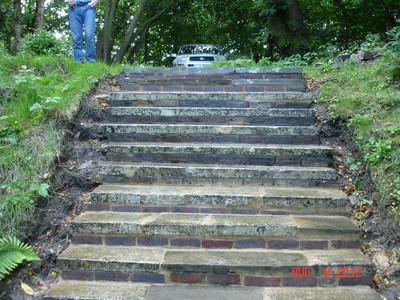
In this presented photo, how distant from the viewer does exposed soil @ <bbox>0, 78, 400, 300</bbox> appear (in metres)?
2.33

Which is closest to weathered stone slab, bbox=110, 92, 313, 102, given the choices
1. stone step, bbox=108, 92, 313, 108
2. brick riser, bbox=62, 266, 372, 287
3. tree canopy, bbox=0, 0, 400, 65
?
stone step, bbox=108, 92, 313, 108

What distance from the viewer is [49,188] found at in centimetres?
304

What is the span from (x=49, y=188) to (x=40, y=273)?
88cm

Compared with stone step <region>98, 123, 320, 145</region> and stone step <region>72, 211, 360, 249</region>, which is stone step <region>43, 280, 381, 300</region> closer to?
stone step <region>72, 211, 360, 249</region>

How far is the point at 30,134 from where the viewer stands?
3.28 metres

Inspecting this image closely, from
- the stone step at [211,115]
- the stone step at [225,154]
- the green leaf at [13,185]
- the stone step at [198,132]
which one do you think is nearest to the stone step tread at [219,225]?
the green leaf at [13,185]

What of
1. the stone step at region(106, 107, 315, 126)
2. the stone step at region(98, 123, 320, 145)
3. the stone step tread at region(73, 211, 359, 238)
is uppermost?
the stone step at region(106, 107, 315, 126)

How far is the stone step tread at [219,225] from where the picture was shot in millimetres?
2529

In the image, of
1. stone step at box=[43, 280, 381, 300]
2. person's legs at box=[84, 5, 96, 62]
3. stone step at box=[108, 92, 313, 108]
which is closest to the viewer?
stone step at box=[43, 280, 381, 300]

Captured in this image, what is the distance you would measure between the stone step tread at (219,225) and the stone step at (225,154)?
830 mm

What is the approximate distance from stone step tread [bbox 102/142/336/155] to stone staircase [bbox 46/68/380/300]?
12 millimetres

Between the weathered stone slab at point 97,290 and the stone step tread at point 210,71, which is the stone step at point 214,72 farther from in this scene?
the weathered stone slab at point 97,290

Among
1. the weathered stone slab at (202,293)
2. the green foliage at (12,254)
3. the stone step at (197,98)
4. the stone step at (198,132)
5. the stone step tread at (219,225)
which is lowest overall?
the weathered stone slab at (202,293)

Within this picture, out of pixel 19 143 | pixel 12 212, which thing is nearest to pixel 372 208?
pixel 12 212
